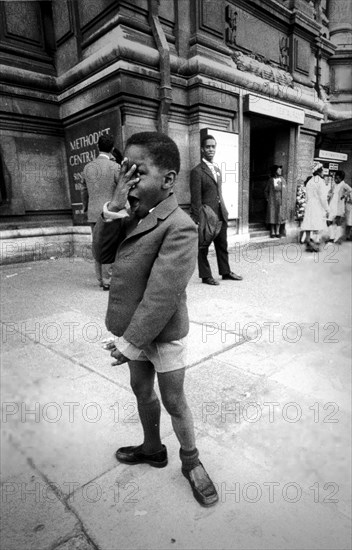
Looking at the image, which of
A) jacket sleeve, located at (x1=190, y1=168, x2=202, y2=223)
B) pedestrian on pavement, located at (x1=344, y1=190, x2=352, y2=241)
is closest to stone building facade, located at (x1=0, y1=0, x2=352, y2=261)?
jacket sleeve, located at (x1=190, y1=168, x2=202, y2=223)

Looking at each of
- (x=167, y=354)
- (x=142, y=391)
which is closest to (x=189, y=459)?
(x=142, y=391)

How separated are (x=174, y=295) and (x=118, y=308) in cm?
28

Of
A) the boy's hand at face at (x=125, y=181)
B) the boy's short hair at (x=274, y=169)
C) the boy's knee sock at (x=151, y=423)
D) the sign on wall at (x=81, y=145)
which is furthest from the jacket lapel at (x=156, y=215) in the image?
the boy's short hair at (x=274, y=169)

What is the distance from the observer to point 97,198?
469 cm

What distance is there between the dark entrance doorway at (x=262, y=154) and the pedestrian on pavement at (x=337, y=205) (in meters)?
1.62

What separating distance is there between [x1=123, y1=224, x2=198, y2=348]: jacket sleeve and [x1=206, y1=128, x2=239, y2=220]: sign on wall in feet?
21.9

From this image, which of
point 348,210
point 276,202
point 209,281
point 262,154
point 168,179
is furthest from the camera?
point 262,154

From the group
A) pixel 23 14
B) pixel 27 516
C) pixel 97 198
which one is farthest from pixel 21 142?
pixel 27 516

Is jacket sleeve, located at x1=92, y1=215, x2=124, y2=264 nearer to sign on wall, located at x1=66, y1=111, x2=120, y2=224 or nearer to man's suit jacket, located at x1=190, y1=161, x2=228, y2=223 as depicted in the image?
man's suit jacket, located at x1=190, y1=161, x2=228, y2=223

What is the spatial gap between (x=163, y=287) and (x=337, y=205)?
30.2 ft

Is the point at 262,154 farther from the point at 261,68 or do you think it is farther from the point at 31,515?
the point at 31,515

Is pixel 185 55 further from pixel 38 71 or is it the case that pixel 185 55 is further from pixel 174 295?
pixel 174 295

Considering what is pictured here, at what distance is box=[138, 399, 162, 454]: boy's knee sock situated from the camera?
1655 millimetres

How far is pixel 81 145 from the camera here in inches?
287
